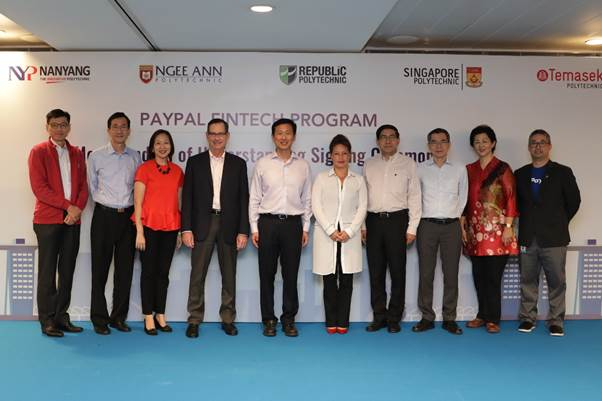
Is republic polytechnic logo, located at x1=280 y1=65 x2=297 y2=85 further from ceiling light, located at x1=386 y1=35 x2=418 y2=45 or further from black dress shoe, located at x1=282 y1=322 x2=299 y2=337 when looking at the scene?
black dress shoe, located at x1=282 y1=322 x2=299 y2=337

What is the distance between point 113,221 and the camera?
487 centimetres

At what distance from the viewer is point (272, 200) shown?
4.91 m

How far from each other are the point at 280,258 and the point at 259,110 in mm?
1470

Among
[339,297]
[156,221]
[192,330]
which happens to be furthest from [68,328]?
[339,297]

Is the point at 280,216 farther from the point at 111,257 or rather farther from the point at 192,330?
the point at 111,257

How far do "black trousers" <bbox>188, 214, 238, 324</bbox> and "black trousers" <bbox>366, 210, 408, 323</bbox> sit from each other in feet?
4.07

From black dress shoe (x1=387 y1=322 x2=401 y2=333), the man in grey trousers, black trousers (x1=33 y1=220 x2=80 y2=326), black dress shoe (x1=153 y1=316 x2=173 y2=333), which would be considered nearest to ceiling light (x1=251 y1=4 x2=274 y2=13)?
the man in grey trousers

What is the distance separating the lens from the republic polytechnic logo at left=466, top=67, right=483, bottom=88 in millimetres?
5543

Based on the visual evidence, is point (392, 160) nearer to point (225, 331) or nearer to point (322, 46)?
point (322, 46)

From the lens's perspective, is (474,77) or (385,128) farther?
(474,77)

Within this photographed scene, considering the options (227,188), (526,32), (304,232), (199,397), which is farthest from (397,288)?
(526,32)

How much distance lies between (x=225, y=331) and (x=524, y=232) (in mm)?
2847

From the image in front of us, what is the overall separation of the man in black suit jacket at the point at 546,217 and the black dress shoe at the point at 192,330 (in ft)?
9.53

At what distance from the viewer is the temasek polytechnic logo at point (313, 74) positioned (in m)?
5.45
